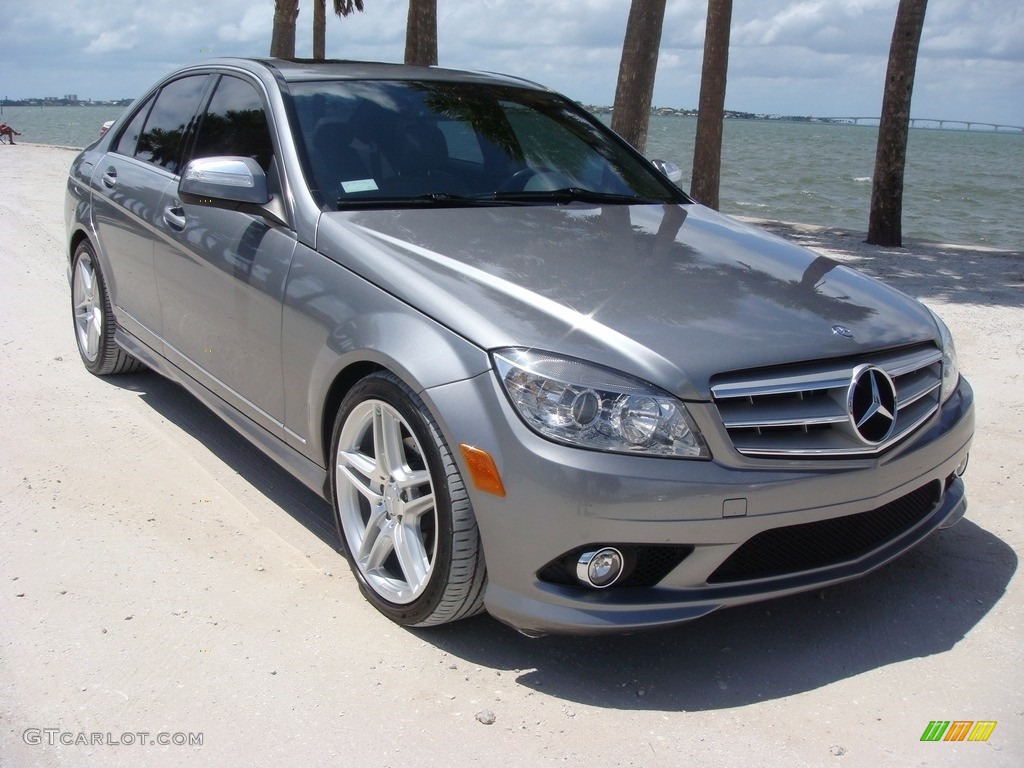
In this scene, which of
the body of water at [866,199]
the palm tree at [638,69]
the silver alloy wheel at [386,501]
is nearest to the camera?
the silver alloy wheel at [386,501]

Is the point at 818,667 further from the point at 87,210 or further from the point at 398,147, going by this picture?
the point at 87,210

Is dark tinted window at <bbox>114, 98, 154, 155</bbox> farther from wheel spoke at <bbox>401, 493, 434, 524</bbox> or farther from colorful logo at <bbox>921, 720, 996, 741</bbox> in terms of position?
colorful logo at <bbox>921, 720, 996, 741</bbox>

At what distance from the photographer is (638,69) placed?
11125 mm

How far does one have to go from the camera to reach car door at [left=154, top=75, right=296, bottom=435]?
3.80 meters

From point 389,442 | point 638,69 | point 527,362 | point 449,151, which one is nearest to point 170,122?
point 449,151

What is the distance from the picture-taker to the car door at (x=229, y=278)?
3797 millimetres

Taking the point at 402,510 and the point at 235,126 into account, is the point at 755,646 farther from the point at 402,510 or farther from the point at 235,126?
the point at 235,126

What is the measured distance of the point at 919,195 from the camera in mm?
35281

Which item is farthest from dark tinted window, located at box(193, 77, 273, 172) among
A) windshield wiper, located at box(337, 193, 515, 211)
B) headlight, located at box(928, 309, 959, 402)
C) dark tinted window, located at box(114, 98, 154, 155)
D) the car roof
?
headlight, located at box(928, 309, 959, 402)

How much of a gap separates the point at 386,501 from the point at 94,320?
324 centimetres

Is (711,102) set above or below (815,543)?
above

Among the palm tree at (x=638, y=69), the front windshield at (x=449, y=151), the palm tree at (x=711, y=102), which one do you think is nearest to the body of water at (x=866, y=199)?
the palm tree at (x=711, y=102)

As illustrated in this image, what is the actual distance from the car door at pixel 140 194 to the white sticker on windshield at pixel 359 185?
124 centimetres

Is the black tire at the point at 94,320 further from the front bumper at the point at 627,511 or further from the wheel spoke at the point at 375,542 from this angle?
the front bumper at the point at 627,511
